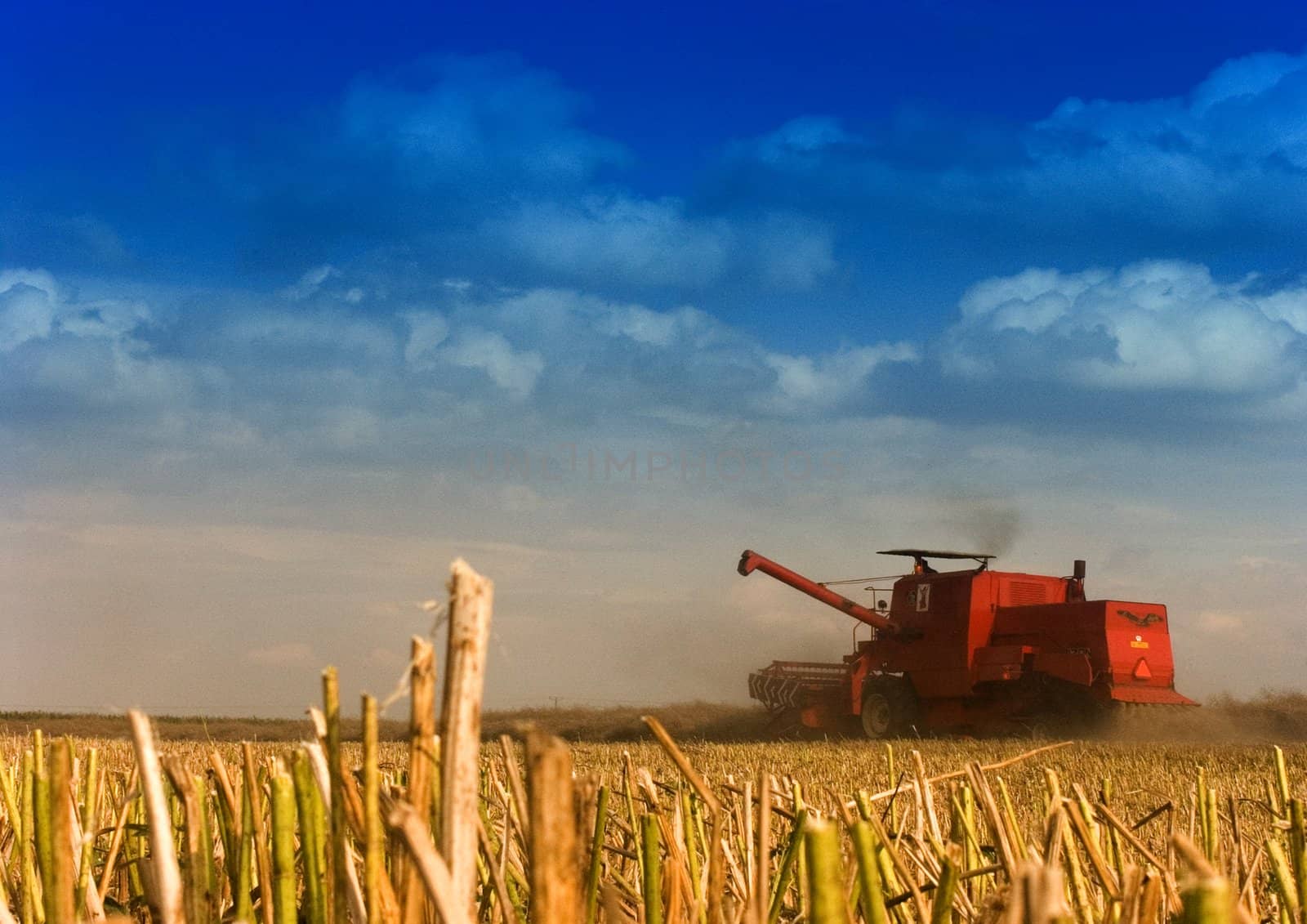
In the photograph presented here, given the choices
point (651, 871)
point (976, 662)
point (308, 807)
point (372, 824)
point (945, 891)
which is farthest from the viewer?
point (976, 662)

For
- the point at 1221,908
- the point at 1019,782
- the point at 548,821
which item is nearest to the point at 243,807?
the point at 548,821

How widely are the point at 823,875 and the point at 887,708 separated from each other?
17858mm

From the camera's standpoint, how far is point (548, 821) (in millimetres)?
895

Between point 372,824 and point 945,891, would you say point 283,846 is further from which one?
point 945,891

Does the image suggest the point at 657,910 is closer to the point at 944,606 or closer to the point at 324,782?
the point at 324,782

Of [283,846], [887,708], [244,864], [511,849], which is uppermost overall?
[283,846]

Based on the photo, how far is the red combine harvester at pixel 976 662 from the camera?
1625 centimetres

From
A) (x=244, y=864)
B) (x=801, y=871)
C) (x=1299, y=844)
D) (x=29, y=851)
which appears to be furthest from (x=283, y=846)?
(x=1299, y=844)

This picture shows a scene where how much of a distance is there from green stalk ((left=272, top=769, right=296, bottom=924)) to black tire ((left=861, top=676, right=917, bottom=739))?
17.2m

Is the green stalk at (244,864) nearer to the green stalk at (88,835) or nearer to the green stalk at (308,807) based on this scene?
the green stalk at (88,835)

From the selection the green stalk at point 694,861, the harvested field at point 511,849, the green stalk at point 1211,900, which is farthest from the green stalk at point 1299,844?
the green stalk at point 1211,900

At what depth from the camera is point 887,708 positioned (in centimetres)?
1812

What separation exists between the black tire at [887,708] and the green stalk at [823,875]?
17.4m

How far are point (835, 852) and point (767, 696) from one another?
61.3 feet
